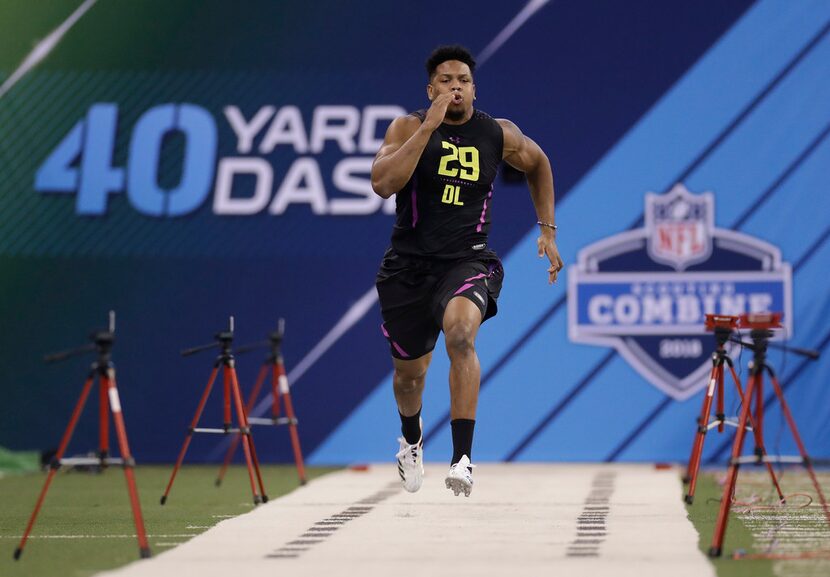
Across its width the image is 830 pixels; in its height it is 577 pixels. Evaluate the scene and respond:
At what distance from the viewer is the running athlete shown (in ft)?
19.2

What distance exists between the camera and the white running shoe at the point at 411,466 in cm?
646

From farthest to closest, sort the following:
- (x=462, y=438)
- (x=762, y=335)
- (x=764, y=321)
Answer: (x=462, y=438) → (x=764, y=321) → (x=762, y=335)

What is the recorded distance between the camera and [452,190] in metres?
6.18

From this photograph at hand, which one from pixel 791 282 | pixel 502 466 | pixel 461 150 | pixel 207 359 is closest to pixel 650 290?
pixel 791 282

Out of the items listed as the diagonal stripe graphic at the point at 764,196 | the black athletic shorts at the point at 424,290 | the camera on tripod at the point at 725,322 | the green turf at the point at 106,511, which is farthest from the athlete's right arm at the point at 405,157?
the diagonal stripe graphic at the point at 764,196

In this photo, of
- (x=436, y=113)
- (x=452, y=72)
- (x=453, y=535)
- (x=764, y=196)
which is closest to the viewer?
(x=453, y=535)

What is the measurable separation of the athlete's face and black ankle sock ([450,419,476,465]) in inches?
57.0

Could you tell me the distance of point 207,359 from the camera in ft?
34.8

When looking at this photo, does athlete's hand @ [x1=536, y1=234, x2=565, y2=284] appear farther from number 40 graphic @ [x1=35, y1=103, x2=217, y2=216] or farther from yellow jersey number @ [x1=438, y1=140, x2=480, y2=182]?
number 40 graphic @ [x1=35, y1=103, x2=217, y2=216]

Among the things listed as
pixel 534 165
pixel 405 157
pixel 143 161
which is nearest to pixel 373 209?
pixel 143 161

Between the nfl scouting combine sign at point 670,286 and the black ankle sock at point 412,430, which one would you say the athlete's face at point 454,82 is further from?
the nfl scouting combine sign at point 670,286

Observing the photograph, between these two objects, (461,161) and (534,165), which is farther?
(534,165)

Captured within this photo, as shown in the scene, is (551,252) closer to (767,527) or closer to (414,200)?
(414,200)

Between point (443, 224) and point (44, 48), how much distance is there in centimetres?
581
